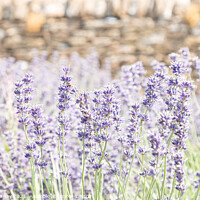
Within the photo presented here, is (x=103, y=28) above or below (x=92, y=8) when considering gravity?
below

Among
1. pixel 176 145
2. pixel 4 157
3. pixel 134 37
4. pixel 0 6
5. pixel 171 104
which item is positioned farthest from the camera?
pixel 134 37

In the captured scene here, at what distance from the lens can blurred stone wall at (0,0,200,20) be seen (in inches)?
288

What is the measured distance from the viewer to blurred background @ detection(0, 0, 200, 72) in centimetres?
738

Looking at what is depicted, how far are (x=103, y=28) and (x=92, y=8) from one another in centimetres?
51

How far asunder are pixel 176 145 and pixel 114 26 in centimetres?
626

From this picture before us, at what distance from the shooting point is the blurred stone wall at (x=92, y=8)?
288 inches

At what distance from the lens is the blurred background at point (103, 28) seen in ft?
24.2

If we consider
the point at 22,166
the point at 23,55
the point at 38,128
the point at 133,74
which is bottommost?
the point at 22,166

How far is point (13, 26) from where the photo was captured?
740 cm

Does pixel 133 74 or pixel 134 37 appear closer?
pixel 133 74

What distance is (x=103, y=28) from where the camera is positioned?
7.55 metres

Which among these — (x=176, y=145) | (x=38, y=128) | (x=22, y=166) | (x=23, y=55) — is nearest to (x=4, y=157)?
(x=22, y=166)

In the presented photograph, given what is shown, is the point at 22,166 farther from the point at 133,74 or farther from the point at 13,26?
the point at 13,26

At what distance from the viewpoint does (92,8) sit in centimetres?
746
